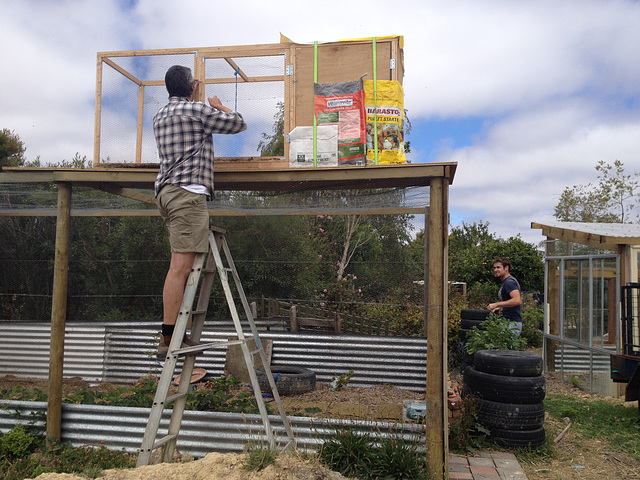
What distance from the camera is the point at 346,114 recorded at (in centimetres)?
460

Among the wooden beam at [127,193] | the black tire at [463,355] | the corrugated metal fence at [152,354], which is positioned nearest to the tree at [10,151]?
the corrugated metal fence at [152,354]

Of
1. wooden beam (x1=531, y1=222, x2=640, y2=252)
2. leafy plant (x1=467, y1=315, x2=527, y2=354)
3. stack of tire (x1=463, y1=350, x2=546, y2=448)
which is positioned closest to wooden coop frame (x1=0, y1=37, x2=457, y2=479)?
stack of tire (x1=463, y1=350, x2=546, y2=448)

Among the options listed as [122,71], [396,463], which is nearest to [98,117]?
[122,71]

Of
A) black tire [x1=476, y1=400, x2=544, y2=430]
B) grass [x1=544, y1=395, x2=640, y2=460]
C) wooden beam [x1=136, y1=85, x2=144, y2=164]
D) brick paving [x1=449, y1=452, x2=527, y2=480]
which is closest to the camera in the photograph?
brick paving [x1=449, y1=452, x2=527, y2=480]

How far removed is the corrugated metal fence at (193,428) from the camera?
442 cm

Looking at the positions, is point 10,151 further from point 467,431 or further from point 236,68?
point 467,431

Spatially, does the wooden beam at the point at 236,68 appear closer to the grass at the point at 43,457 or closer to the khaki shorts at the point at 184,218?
the khaki shorts at the point at 184,218

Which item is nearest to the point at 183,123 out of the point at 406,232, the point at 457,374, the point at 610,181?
the point at 406,232

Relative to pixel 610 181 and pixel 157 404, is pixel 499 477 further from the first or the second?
pixel 610 181

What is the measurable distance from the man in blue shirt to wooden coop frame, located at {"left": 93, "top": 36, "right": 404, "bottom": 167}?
3457mm

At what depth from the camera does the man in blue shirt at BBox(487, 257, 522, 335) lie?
6.87 m

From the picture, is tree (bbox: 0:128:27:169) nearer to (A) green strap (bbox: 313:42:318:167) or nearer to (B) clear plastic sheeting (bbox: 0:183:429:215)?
(B) clear plastic sheeting (bbox: 0:183:429:215)

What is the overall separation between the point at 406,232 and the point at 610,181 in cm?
1722

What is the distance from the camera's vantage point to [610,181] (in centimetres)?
2209
